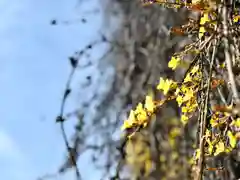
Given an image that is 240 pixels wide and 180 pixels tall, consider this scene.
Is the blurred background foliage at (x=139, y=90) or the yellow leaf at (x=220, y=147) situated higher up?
the blurred background foliage at (x=139, y=90)

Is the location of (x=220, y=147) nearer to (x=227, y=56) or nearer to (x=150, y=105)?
(x=150, y=105)

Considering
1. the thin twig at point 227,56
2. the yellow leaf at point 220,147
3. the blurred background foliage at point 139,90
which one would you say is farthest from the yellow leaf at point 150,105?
the blurred background foliage at point 139,90

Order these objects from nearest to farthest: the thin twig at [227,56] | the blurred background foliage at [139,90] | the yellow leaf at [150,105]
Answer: the thin twig at [227,56], the yellow leaf at [150,105], the blurred background foliage at [139,90]

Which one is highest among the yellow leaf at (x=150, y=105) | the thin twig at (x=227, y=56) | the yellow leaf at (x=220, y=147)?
the yellow leaf at (x=150, y=105)

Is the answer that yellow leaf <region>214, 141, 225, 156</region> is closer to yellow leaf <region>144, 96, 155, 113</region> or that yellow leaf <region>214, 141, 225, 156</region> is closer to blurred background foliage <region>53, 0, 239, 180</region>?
yellow leaf <region>144, 96, 155, 113</region>

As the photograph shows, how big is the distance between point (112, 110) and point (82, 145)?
409 mm

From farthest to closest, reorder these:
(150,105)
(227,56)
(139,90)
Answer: (139,90), (150,105), (227,56)

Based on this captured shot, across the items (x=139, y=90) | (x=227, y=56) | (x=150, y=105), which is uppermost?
(x=139, y=90)

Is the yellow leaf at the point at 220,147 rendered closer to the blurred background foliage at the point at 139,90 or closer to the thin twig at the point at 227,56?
the thin twig at the point at 227,56

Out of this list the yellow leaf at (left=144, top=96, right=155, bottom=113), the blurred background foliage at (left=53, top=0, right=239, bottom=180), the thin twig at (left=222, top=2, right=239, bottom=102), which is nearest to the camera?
the thin twig at (left=222, top=2, right=239, bottom=102)

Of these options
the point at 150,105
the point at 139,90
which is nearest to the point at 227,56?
the point at 150,105

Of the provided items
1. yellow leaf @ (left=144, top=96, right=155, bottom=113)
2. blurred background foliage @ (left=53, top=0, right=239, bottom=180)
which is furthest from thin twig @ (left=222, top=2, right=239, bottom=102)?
blurred background foliage @ (left=53, top=0, right=239, bottom=180)

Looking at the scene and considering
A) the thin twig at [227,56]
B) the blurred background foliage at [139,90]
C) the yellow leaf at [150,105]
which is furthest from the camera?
the blurred background foliage at [139,90]

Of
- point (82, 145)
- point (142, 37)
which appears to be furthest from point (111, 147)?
point (142, 37)
